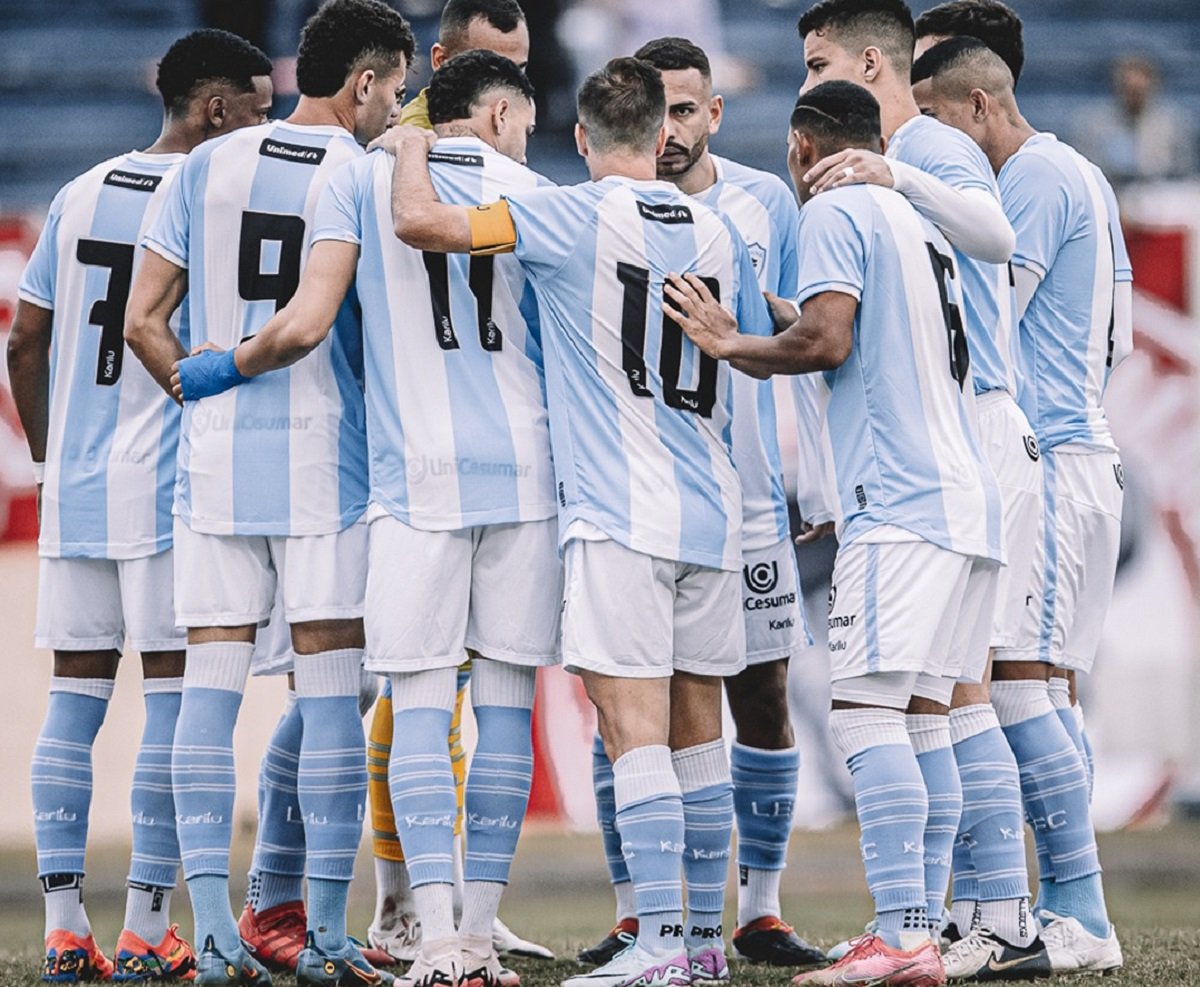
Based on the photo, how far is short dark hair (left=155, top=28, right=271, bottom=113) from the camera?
5906 millimetres

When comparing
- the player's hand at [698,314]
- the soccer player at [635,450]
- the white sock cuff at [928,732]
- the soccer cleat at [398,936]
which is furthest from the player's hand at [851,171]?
the soccer cleat at [398,936]

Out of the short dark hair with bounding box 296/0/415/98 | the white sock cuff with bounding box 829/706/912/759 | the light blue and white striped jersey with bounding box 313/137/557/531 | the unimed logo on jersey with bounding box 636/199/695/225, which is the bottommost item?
the white sock cuff with bounding box 829/706/912/759

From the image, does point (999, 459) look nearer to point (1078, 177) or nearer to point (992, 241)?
point (992, 241)

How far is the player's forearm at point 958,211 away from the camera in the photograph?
5.32 metres

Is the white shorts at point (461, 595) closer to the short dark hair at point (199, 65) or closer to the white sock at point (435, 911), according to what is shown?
the white sock at point (435, 911)

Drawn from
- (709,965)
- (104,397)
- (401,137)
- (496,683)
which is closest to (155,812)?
(496,683)

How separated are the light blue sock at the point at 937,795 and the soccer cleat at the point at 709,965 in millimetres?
606

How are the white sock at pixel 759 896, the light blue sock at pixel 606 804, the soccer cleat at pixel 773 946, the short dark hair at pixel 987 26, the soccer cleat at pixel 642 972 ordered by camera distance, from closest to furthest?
1. the soccer cleat at pixel 642 972
2. the soccer cleat at pixel 773 946
3. the white sock at pixel 759 896
4. the light blue sock at pixel 606 804
5. the short dark hair at pixel 987 26

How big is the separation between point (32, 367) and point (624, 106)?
6.98ft

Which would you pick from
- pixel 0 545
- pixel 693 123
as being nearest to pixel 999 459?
pixel 693 123

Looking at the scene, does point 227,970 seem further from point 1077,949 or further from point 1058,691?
A: point 1058,691

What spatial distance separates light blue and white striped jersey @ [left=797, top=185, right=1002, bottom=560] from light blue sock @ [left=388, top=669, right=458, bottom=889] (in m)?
1.20

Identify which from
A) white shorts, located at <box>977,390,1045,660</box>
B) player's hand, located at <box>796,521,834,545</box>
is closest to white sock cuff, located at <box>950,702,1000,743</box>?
white shorts, located at <box>977,390,1045,660</box>

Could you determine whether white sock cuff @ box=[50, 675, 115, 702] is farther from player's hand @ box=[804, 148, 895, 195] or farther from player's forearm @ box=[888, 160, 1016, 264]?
player's forearm @ box=[888, 160, 1016, 264]
